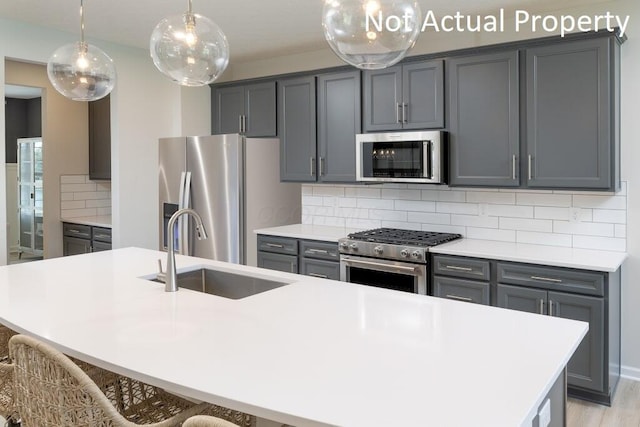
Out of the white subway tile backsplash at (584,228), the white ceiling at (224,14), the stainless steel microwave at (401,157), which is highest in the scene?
the white ceiling at (224,14)

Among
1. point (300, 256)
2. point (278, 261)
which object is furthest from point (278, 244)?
point (300, 256)

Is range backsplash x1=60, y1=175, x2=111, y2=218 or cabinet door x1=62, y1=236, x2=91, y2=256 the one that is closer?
cabinet door x1=62, y1=236, x2=91, y2=256

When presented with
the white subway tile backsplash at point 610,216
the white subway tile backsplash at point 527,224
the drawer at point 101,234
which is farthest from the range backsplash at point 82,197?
the white subway tile backsplash at point 610,216

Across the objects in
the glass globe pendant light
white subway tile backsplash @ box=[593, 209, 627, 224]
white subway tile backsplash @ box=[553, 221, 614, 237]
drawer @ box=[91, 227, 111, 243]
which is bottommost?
drawer @ box=[91, 227, 111, 243]

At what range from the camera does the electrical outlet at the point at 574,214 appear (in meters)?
3.58

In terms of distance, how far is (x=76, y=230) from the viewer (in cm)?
569

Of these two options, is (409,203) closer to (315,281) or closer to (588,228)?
(588,228)

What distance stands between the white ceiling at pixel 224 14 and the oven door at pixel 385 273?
184 cm

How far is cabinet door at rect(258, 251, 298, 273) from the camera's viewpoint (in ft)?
14.2

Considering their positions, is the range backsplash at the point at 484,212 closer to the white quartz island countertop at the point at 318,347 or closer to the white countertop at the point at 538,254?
the white countertop at the point at 538,254

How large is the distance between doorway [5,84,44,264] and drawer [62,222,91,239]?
73.6 inches

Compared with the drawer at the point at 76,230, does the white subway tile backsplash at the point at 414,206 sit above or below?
above

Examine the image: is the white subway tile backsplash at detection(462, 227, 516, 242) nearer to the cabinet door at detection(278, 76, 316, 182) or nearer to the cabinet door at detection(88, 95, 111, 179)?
the cabinet door at detection(278, 76, 316, 182)

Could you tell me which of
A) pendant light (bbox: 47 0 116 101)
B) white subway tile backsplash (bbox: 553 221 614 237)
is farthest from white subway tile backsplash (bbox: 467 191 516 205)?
pendant light (bbox: 47 0 116 101)
